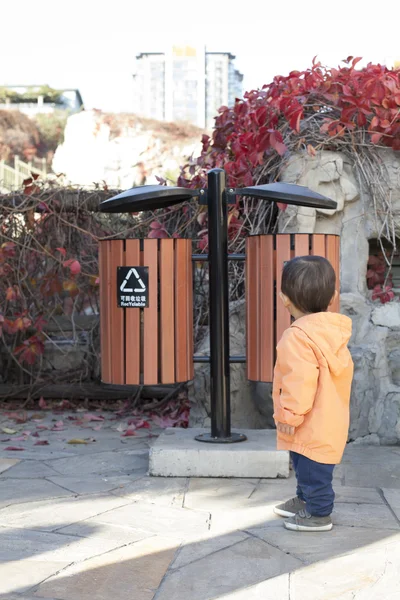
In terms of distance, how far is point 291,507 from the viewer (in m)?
2.85

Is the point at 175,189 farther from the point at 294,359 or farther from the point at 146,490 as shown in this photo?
the point at 146,490

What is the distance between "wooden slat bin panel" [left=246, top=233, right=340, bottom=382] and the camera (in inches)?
138

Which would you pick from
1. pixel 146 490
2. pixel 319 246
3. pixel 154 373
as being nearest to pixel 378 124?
pixel 319 246

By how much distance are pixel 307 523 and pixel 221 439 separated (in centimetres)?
95

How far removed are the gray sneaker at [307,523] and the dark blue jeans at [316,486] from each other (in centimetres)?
2

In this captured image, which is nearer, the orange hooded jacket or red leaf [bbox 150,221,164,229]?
the orange hooded jacket

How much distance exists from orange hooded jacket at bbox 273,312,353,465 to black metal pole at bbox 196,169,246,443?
0.83m

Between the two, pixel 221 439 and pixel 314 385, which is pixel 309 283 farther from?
pixel 221 439

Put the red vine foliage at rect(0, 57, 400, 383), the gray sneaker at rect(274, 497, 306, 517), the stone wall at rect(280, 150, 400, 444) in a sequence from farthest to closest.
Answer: the red vine foliage at rect(0, 57, 400, 383) → the stone wall at rect(280, 150, 400, 444) → the gray sneaker at rect(274, 497, 306, 517)

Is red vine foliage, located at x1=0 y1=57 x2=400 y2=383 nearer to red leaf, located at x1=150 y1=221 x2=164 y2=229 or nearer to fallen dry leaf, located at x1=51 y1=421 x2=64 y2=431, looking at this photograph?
red leaf, located at x1=150 y1=221 x2=164 y2=229

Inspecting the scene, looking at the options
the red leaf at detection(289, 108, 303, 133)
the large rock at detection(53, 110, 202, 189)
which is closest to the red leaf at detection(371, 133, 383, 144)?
the red leaf at detection(289, 108, 303, 133)

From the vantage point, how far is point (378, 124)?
4.37 meters

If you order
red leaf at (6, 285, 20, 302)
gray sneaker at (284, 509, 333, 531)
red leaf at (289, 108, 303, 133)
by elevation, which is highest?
red leaf at (289, 108, 303, 133)

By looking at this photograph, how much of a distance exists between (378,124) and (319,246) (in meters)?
1.28
